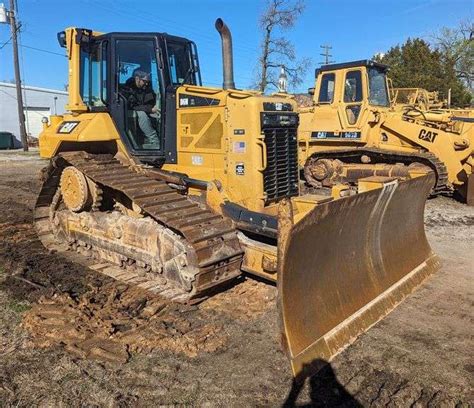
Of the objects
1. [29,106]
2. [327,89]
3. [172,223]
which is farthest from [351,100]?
[29,106]

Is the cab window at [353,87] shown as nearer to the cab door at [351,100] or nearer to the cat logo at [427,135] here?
the cab door at [351,100]

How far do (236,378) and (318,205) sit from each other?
145 centimetres

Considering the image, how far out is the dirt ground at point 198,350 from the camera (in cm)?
Answer: 346

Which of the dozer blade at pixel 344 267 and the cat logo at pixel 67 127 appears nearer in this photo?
the dozer blade at pixel 344 267

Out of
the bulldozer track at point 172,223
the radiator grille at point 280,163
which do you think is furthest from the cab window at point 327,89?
the bulldozer track at point 172,223

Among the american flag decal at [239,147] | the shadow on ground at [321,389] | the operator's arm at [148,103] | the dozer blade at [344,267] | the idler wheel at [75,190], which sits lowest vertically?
the shadow on ground at [321,389]

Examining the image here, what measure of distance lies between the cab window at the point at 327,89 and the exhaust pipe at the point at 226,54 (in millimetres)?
7096

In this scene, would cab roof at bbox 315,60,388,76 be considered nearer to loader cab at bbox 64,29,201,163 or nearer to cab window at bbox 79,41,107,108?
loader cab at bbox 64,29,201,163

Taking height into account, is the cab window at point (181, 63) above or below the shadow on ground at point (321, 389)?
above

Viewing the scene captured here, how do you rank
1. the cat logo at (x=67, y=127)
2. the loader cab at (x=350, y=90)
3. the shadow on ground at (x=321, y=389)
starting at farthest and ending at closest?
the loader cab at (x=350, y=90) → the cat logo at (x=67, y=127) → the shadow on ground at (x=321, y=389)

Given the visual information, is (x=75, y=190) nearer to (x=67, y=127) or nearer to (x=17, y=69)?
(x=67, y=127)

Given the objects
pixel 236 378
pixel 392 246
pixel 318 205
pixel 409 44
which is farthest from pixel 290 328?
pixel 409 44

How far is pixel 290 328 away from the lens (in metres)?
3.80

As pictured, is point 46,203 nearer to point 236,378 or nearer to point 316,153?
point 236,378
